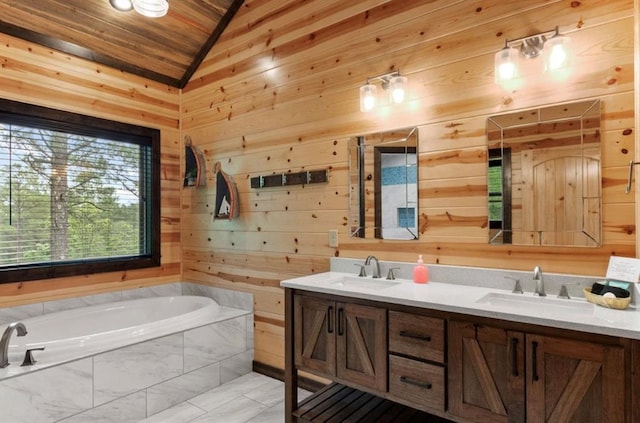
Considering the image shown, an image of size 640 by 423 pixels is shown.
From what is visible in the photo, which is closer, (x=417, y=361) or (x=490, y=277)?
(x=417, y=361)

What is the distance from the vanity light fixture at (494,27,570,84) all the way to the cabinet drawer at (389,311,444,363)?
1308 millimetres

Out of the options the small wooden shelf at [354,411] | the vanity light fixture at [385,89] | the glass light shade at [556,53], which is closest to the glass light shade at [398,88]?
the vanity light fixture at [385,89]

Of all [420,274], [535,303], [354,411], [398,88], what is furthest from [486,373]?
[398,88]

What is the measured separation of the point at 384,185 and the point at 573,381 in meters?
1.43

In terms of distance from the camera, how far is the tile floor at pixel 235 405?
7.78 feet

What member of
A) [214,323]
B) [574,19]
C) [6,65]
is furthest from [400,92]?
[6,65]

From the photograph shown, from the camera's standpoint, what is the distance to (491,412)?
60.4 inches

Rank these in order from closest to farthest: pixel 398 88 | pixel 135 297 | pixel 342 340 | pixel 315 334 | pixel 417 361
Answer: pixel 417 361 → pixel 342 340 → pixel 315 334 → pixel 398 88 → pixel 135 297

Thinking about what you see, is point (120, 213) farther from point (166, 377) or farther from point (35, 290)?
point (166, 377)

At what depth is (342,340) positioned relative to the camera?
198 cm

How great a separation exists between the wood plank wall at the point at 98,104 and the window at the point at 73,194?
0.08 metres

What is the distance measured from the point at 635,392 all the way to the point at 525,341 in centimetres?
35

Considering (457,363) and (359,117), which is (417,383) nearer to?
(457,363)

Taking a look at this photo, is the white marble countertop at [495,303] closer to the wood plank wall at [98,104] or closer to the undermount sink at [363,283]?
the undermount sink at [363,283]
